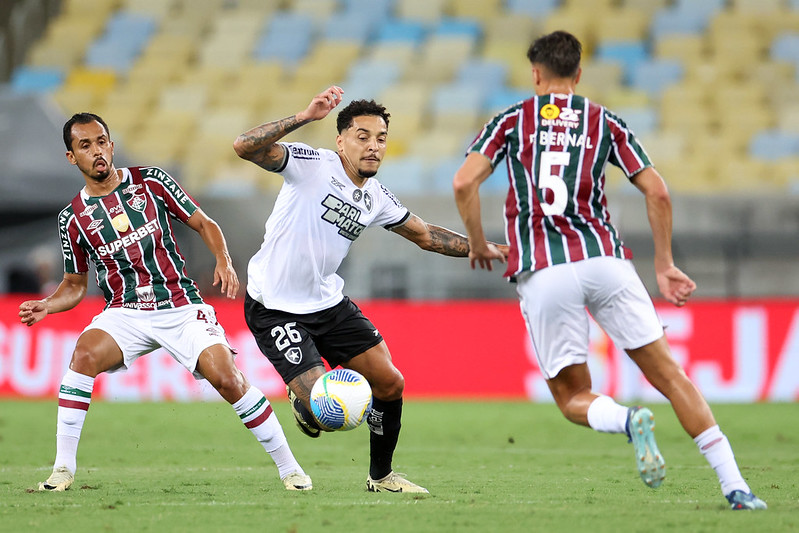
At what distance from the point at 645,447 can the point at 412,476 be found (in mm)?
2968

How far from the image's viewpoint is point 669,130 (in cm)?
1997

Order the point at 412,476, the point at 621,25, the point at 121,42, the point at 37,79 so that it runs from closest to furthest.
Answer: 1. the point at 412,476
2. the point at 621,25
3. the point at 37,79
4. the point at 121,42

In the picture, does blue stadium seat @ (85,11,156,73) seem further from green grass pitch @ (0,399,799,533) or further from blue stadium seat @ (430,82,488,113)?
green grass pitch @ (0,399,799,533)

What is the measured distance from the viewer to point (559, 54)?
5.68m

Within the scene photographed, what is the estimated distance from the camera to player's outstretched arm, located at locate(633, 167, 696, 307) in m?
5.58

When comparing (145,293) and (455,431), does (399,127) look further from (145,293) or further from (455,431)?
(145,293)

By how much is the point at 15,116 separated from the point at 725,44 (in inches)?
535

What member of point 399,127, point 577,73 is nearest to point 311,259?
point 577,73

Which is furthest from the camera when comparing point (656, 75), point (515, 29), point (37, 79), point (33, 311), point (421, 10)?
point (421, 10)

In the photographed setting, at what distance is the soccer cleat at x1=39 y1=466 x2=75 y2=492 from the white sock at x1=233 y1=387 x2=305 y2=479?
112cm

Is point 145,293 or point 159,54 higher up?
point 159,54

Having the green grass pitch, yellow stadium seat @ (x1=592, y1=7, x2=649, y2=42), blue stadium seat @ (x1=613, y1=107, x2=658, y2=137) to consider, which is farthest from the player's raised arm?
yellow stadium seat @ (x1=592, y1=7, x2=649, y2=42)

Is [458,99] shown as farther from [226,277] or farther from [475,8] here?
[226,277]

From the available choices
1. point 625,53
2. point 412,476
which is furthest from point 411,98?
point 412,476
